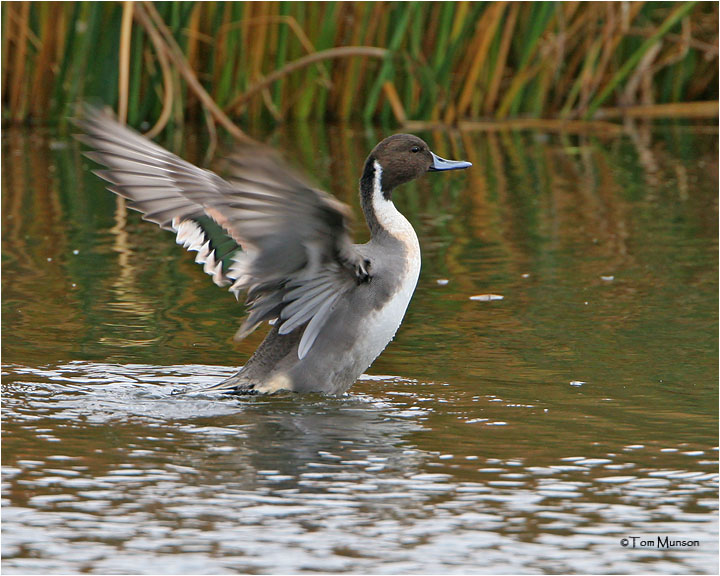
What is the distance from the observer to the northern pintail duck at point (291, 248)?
5457 millimetres

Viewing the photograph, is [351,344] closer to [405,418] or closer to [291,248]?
[405,418]

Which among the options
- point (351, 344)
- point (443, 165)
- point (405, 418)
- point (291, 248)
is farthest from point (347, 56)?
point (405, 418)

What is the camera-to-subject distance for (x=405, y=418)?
229 inches

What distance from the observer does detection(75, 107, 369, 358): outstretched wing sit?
5316 mm

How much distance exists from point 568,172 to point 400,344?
684 cm

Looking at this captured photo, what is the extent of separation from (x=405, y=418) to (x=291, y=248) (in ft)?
2.96

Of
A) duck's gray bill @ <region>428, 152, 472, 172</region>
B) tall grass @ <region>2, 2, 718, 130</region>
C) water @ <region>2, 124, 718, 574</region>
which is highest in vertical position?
tall grass @ <region>2, 2, 718, 130</region>

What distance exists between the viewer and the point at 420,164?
273 inches

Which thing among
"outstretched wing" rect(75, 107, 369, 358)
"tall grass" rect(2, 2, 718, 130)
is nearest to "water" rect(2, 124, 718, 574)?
"outstretched wing" rect(75, 107, 369, 358)

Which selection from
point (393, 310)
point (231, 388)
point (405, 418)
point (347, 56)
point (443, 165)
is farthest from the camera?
point (347, 56)

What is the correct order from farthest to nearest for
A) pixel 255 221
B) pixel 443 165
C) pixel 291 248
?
pixel 443 165 → pixel 291 248 → pixel 255 221

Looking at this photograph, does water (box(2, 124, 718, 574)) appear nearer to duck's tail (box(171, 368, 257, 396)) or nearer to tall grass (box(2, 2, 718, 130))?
duck's tail (box(171, 368, 257, 396))

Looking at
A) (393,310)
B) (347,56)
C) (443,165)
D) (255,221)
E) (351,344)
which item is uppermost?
(347,56)

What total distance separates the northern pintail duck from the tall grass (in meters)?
6.44
